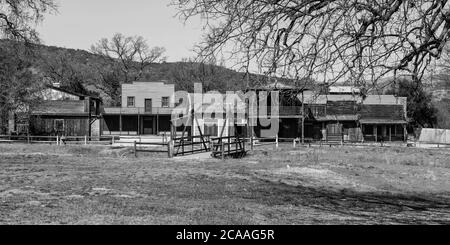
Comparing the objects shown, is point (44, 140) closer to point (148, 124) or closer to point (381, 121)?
point (148, 124)

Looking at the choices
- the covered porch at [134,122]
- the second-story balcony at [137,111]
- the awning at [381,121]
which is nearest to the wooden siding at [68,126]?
the covered porch at [134,122]

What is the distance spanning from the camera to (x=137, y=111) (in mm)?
56594

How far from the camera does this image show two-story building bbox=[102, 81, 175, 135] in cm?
5609

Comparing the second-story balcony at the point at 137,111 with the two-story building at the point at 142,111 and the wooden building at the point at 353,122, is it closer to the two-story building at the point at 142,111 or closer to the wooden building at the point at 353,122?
the two-story building at the point at 142,111

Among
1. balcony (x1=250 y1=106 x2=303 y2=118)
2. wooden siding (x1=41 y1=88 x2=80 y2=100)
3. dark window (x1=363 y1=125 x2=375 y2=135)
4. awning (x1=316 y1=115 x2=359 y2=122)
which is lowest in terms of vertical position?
dark window (x1=363 y1=125 x2=375 y2=135)

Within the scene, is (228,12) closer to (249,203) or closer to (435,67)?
(435,67)

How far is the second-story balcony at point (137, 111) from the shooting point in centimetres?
5566

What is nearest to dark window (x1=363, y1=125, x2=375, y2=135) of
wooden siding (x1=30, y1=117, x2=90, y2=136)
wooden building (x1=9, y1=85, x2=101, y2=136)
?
wooden building (x1=9, y1=85, x2=101, y2=136)

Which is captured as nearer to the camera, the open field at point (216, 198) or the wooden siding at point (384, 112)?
the open field at point (216, 198)

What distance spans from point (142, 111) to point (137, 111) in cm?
56

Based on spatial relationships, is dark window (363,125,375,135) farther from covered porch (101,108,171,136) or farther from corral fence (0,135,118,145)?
corral fence (0,135,118,145)

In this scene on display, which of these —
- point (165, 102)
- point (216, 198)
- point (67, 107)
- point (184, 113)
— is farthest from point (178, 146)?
point (165, 102)

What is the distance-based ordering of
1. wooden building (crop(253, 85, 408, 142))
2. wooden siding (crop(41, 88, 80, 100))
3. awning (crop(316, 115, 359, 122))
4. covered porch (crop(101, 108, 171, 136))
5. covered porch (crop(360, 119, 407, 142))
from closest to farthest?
covered porch (crop(101, 108, 171, 136)), wooden siding (crop(41, 88, 80, 100)), wooden building (crop(253, 85, 408, 142)), awning (crop(316, 115, 359, 122)), covered porch (crop(360, 119, 407, 142))
